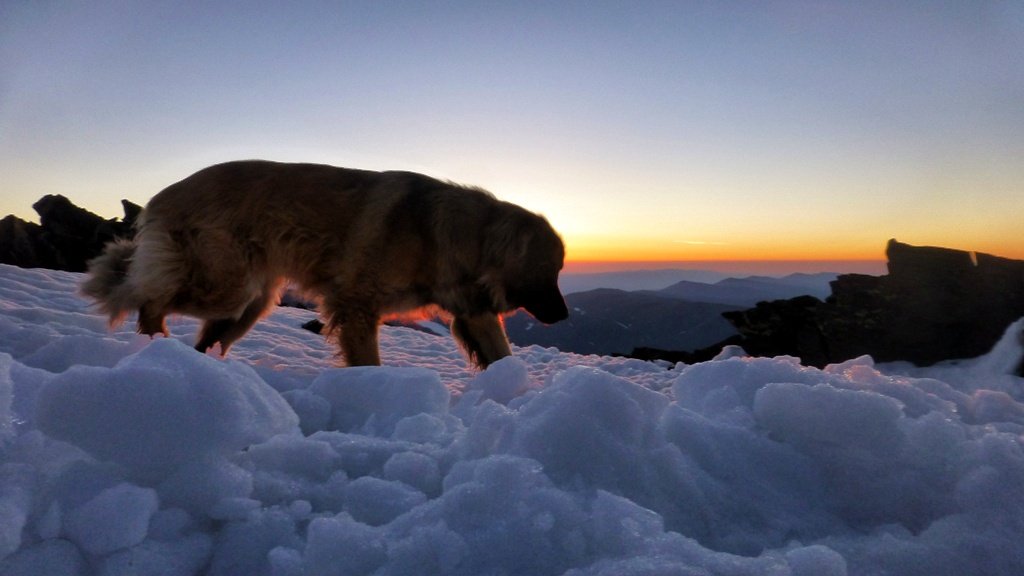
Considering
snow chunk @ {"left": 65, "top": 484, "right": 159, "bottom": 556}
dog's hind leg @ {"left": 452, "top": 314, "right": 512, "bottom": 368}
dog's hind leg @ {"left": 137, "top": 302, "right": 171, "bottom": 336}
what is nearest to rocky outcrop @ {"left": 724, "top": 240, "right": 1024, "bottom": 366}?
dog's hind leg @ {"left": 452, "top": 314, "right": 512, "bottom": 368}

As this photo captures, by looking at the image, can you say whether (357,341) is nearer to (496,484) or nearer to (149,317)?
(149,317)

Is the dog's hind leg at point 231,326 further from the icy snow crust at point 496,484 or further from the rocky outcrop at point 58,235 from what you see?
the rocky outcrop at point 58,235

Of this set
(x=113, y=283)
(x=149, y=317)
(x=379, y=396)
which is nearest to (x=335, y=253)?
(x=149, y=317)

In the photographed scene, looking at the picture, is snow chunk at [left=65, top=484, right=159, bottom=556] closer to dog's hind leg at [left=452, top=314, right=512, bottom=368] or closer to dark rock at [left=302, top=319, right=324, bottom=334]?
dog's hind leg at [left=452, top=314, right=512, bottom=368]

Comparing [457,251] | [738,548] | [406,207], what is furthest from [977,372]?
[738,548]

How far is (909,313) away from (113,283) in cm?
821

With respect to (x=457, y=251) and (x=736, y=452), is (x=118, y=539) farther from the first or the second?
(x=457, y=251)

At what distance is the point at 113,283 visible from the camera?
14.6 feet

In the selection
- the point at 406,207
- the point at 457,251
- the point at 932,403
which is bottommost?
the point at 932,403

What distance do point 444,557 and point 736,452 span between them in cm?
95

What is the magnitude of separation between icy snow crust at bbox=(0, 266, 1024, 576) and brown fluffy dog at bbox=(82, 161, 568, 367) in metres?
2.55

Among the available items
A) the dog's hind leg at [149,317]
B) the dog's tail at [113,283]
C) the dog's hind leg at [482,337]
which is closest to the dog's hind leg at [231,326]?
the dog's hind leg at [149,317]

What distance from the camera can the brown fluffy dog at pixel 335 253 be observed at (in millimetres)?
4230

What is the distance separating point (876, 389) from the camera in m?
2.25
